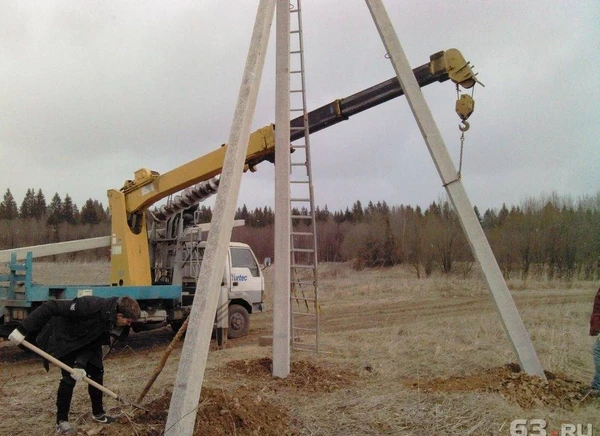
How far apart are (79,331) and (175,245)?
7.04m

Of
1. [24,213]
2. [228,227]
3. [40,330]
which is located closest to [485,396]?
[228,227]

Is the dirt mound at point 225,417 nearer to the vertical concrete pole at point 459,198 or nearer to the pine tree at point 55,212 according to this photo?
the vertical concrete pole at point 459,198

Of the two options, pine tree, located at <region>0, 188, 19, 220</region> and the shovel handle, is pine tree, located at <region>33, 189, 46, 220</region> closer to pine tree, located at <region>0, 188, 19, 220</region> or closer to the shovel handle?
pine tree, located at <region>0, 188, 19, 220</region>

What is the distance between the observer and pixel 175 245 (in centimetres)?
1262

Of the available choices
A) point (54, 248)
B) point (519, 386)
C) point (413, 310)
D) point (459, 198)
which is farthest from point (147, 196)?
point (413, 310)

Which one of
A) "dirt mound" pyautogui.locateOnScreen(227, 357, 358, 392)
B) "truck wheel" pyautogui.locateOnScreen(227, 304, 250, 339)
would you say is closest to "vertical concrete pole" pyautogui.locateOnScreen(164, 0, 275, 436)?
"dirt mound" pyautogui.locateOnScreen(227, 357, 358, 392)

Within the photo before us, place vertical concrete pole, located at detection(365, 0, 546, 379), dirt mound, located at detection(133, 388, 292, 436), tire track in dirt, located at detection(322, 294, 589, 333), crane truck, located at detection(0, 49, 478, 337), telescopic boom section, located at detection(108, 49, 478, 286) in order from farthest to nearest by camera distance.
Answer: tire track in dirt, located at detection(322, 294, 589, 333) < telescopic boom section, located at detection(108, 49, 478, 286) < crane truck, located at detection(0, 49, 478, 337) < vertical concrete pole, located at detection(365, 0, 546, 379) < dirt mound, located at detection(133, 388, 292, 436)

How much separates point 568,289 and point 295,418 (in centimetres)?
2361

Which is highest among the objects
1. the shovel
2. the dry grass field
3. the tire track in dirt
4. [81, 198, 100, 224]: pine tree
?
[81, 198, 100, 224]: pine tree

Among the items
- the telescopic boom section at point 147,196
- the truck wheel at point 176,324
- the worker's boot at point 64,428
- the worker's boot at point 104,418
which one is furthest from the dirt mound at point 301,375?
the truck wheel at point 176,324

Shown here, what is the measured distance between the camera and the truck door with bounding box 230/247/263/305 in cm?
1295

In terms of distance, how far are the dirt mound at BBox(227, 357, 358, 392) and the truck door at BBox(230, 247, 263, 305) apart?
4.89 m

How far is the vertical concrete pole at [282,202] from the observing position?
7219 mm

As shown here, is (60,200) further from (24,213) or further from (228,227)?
(228,227)
